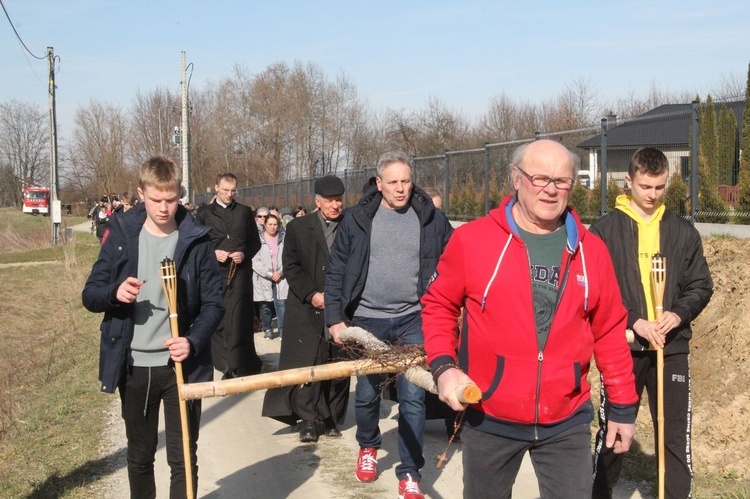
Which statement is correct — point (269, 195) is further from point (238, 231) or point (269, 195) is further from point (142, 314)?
point (142, 314)

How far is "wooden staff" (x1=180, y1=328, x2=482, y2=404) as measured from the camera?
4270mm

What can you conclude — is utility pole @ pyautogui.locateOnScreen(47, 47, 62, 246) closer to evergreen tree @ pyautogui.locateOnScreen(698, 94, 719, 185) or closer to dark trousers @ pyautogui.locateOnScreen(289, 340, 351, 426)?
evergreen tree @ pyautogui.locateOnScreen(698, 94, 719, 185)

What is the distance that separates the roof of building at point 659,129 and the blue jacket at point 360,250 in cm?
536

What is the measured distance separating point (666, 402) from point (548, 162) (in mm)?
2196

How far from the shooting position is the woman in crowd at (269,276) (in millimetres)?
12984

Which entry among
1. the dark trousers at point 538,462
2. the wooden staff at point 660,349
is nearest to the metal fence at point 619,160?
the wooden staff at point 660,349

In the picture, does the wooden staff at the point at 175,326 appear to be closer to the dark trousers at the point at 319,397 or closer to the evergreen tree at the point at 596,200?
the dark trousers at the point at 319,397

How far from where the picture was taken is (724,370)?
766 cm

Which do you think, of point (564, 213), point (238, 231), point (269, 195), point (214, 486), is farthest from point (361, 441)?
Answer: point (269, 195)

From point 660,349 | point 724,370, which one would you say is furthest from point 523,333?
point 724,370

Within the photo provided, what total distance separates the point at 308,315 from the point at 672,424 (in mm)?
3434

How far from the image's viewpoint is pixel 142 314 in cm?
479

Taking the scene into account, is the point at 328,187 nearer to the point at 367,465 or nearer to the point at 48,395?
the point at 367,465

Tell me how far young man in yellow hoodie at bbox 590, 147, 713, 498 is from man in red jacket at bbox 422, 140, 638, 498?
4.61ft
